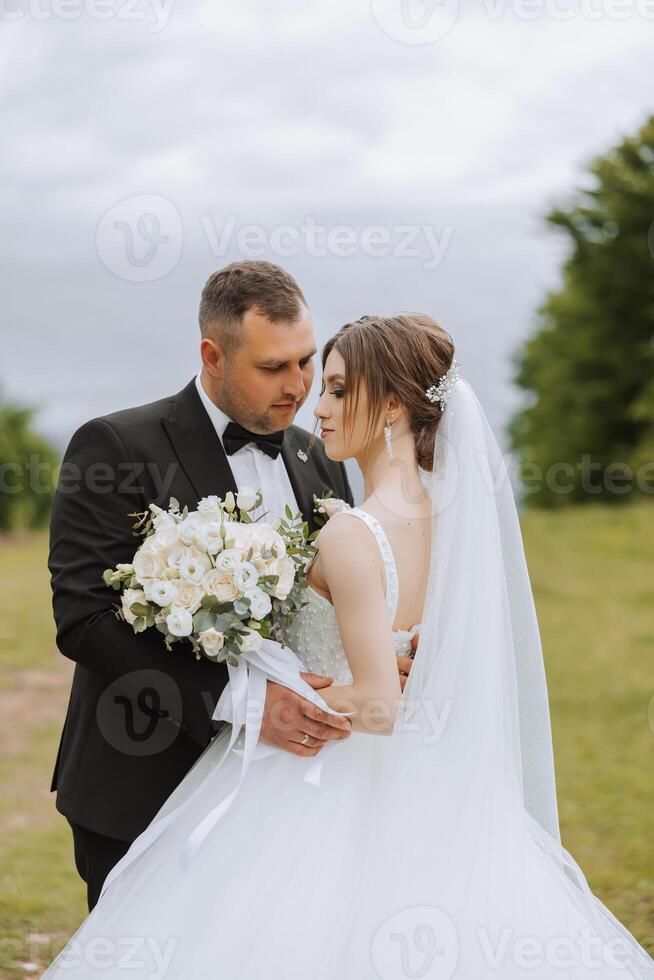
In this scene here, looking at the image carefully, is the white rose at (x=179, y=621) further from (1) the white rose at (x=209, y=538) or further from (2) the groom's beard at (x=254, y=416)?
(2) the groom's beard at (x=254, y=416)

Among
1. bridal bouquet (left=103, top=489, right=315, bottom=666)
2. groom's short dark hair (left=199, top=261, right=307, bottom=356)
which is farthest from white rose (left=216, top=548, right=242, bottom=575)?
groom's short dark hair (left=199, top=261, right=307, bottom=356)

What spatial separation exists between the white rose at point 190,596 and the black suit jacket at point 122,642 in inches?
13.3

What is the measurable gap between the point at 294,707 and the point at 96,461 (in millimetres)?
1033

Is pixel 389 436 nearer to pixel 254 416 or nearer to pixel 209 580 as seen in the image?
pixel 254 416

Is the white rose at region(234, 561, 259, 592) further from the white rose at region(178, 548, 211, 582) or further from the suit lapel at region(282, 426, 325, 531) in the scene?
the suit lapel at region(282, 426, 325, 531)

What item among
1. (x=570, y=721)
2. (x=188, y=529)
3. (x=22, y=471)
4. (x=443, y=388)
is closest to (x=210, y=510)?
(x=188, y=529)

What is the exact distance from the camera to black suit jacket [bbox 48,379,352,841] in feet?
10.2

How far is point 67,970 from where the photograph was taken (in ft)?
9.38

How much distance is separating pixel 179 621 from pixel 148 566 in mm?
202

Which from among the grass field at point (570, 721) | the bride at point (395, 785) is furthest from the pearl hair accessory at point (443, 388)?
the grass field at point (570, 721)

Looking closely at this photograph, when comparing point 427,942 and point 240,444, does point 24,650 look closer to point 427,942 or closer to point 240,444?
point 240,444

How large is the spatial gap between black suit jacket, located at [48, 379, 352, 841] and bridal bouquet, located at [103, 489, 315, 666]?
0.20 meters

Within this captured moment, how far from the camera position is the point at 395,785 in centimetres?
296

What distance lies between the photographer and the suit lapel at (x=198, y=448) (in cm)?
343
